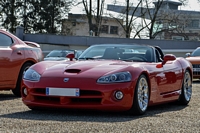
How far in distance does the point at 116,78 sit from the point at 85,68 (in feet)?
1.80

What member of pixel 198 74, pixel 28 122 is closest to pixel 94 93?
pixel 28 122

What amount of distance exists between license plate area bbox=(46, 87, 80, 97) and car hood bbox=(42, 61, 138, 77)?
232 millimetres

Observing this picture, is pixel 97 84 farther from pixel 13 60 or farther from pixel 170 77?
pixel 13 60

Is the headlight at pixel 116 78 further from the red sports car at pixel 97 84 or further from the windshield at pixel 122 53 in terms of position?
the windshield at pixel 122 53

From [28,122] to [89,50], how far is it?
9.81 ft

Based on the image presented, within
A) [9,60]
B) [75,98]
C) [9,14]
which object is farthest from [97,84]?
[9,14]

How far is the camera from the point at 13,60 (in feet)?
32.6

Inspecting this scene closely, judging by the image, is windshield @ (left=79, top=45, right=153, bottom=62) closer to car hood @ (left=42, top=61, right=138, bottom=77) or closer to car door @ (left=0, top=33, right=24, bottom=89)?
car hood @ (left=42, top=61, right=138, bottom=77)

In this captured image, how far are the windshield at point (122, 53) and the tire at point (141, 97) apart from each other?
81 cm

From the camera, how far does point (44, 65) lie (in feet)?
25.3

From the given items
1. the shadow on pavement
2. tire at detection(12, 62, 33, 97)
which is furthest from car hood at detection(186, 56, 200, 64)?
the shadow on pavement

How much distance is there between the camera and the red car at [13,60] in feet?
31.8

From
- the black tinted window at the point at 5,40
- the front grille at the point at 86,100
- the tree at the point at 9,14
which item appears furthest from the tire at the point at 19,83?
the tree at the point at 9,14

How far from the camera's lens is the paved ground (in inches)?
221
